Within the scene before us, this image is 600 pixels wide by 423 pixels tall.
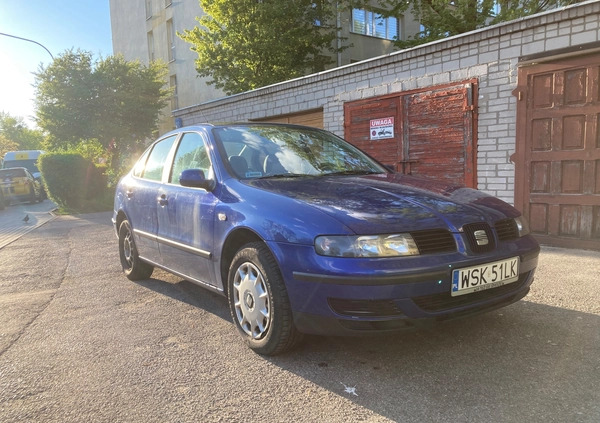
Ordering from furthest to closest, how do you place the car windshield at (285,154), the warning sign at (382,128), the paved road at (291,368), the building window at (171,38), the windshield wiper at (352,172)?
the building window at (171,38), the warning sign at (382,128), the windshield wiper at (352,172), the car windshield at (285,154), the paved road at (291,368)

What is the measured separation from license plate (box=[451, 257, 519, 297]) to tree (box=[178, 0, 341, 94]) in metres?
14.4

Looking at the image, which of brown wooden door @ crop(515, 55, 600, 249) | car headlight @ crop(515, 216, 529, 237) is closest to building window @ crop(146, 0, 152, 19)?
brown wooden door @ crop(515, 55, 600, 249)

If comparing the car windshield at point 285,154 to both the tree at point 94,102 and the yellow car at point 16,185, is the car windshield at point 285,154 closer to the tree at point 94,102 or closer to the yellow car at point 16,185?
the tree at point 94,102

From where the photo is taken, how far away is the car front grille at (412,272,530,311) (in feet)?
7.80

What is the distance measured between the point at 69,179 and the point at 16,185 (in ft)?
21.8

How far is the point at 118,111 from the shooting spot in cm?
2002

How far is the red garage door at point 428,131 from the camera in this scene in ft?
22.6

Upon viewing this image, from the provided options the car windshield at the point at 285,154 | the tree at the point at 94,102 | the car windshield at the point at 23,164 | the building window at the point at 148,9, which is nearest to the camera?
the car windshield at the point at 285,154

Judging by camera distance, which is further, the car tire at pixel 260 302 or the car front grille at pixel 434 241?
the car tire at pixel 260 302

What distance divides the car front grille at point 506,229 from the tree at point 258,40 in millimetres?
14107

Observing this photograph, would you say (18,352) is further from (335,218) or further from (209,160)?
(335,218)

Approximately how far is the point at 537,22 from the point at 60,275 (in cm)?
693

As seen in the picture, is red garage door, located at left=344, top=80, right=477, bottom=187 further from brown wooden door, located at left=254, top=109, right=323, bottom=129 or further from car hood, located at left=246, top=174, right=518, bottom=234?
car hood, located at left=246, top=174, right=518, bottom=234

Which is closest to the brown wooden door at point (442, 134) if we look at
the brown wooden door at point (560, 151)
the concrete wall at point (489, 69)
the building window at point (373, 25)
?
the concrete wall at point (489, 69)
